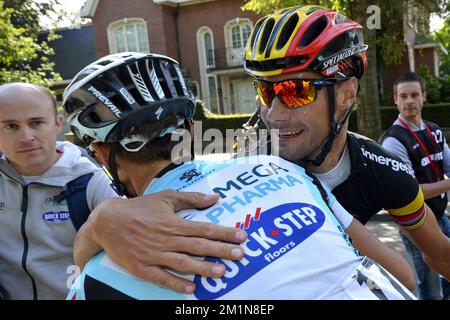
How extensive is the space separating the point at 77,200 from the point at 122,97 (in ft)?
3.70

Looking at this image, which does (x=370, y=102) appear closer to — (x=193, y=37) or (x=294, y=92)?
(x=294, y=92)

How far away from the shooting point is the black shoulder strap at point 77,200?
2477 millimetres

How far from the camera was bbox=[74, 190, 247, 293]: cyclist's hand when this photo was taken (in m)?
1.19

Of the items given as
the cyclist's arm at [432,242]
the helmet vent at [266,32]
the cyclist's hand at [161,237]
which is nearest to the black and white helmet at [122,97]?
the cyclist's hand at [161,237]

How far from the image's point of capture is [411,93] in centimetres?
440

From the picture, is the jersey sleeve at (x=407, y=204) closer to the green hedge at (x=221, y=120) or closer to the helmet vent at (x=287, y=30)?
the helmet vent at (x=287, y=30)

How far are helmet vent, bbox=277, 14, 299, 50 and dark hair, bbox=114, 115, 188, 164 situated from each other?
942mm

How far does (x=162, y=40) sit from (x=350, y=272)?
28.3m

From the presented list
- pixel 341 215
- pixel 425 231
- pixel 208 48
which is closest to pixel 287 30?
pixel 341 215

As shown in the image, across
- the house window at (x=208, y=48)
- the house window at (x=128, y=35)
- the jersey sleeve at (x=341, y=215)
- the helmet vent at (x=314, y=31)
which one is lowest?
the jersey sleeve at (x=341, y=215)

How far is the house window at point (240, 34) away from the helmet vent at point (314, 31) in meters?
25.9

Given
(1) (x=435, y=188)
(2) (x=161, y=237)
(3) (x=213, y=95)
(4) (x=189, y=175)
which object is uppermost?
(3) (x=213, y=95)

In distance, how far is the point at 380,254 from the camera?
180 cm
